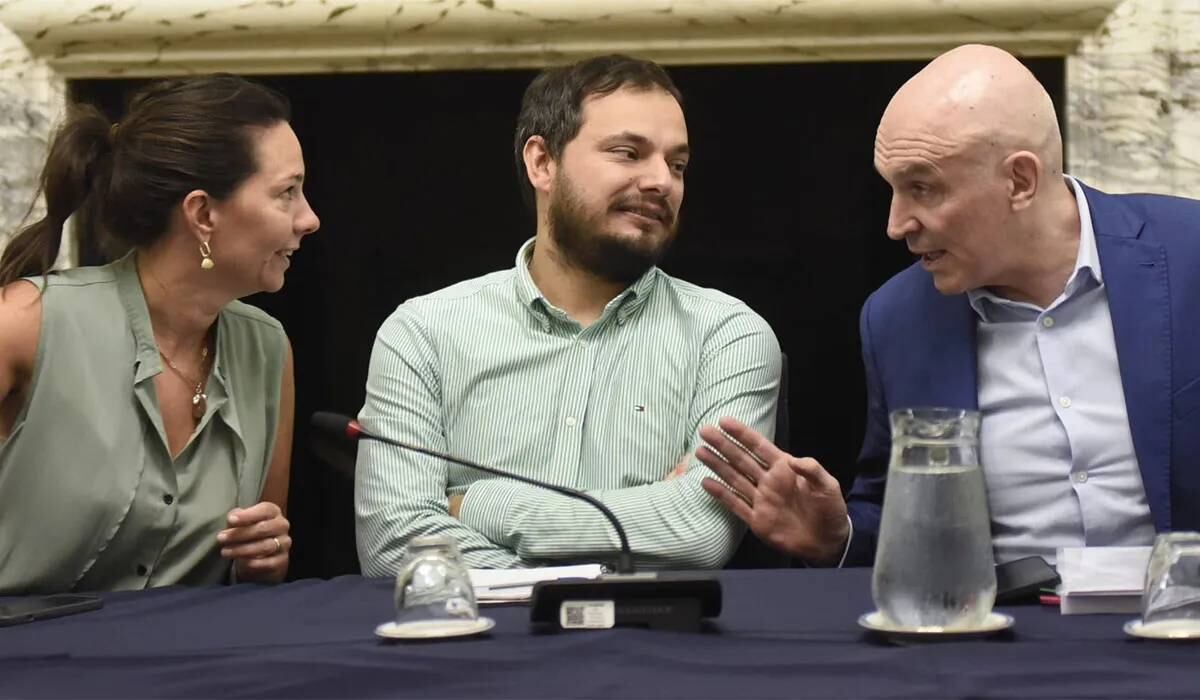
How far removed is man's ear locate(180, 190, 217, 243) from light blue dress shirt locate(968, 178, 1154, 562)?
117 centimetres

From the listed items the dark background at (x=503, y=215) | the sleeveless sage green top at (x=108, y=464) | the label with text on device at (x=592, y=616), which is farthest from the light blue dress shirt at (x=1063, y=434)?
the dark background at (x=503, y=215)

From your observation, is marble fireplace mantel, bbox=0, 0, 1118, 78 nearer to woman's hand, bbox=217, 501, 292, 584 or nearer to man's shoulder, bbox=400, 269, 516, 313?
man's shoulder, bbox=400, 269, 516, 313

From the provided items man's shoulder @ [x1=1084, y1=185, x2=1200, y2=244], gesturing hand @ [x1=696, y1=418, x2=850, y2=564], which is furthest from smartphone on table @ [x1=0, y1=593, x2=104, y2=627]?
man's shoulder @ [x1=1084, y1=185, x2=1200, y2=244]

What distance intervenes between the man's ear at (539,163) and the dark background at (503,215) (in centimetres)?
98

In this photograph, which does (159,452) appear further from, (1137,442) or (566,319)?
(1137,442)

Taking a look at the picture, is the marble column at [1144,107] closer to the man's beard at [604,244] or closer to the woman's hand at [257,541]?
the man's beard at [604,244]

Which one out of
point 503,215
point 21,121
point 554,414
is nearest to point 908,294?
point 554,414

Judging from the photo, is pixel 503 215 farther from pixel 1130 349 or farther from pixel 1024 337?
pixel 1130 349

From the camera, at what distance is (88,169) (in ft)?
7.30

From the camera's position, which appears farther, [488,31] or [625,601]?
[488,31]

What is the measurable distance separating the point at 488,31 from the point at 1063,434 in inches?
72.0

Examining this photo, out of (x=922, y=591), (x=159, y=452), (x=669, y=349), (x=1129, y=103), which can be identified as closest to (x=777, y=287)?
(x=1129, y=103)

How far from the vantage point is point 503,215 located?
353 centimetres

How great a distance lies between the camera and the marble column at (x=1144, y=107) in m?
3.08
